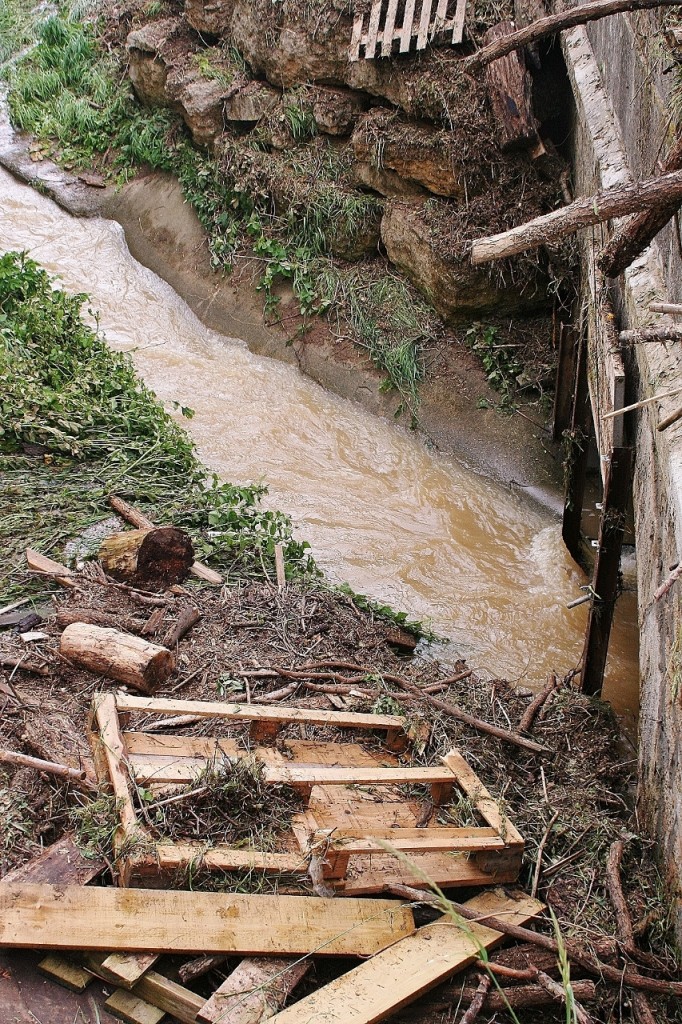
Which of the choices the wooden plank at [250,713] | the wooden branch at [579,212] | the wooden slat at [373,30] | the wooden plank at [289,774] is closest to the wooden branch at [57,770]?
the wooden plank at [289,774]

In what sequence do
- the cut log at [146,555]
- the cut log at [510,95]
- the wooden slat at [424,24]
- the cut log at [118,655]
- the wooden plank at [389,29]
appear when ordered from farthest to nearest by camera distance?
the wooden plank at [389,29] < the wooden slat at [424,24] < the cut log at [510,95] < the cut log at [146,555] < the cut log at [118,655]

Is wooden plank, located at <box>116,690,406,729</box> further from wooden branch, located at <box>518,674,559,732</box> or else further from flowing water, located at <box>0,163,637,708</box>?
flowing water, located at <box>0,163,637,708</box>

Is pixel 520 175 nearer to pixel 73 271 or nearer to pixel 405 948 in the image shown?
pixel 73 271

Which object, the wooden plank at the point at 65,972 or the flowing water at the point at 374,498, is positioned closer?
the wooden plank at the point at 65,972

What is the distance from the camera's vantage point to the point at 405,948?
10.8 ft

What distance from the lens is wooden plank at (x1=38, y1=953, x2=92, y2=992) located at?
10.3ft

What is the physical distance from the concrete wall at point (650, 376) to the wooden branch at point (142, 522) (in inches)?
105

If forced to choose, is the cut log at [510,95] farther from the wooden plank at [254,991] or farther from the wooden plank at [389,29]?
the wooden plank at [254,991]

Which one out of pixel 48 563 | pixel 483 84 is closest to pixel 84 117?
pixel 483 84

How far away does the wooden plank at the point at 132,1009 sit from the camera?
10.1ft

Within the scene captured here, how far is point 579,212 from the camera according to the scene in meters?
3.18

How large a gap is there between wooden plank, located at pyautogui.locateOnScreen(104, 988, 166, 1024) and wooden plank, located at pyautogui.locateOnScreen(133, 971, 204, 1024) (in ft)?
0.05

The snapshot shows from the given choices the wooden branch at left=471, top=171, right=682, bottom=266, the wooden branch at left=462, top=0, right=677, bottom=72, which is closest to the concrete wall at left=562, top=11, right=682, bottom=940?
the wooden branch at left=462, top=0, right=677, bottom=72

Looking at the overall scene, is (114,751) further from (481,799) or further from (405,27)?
(405,27)
